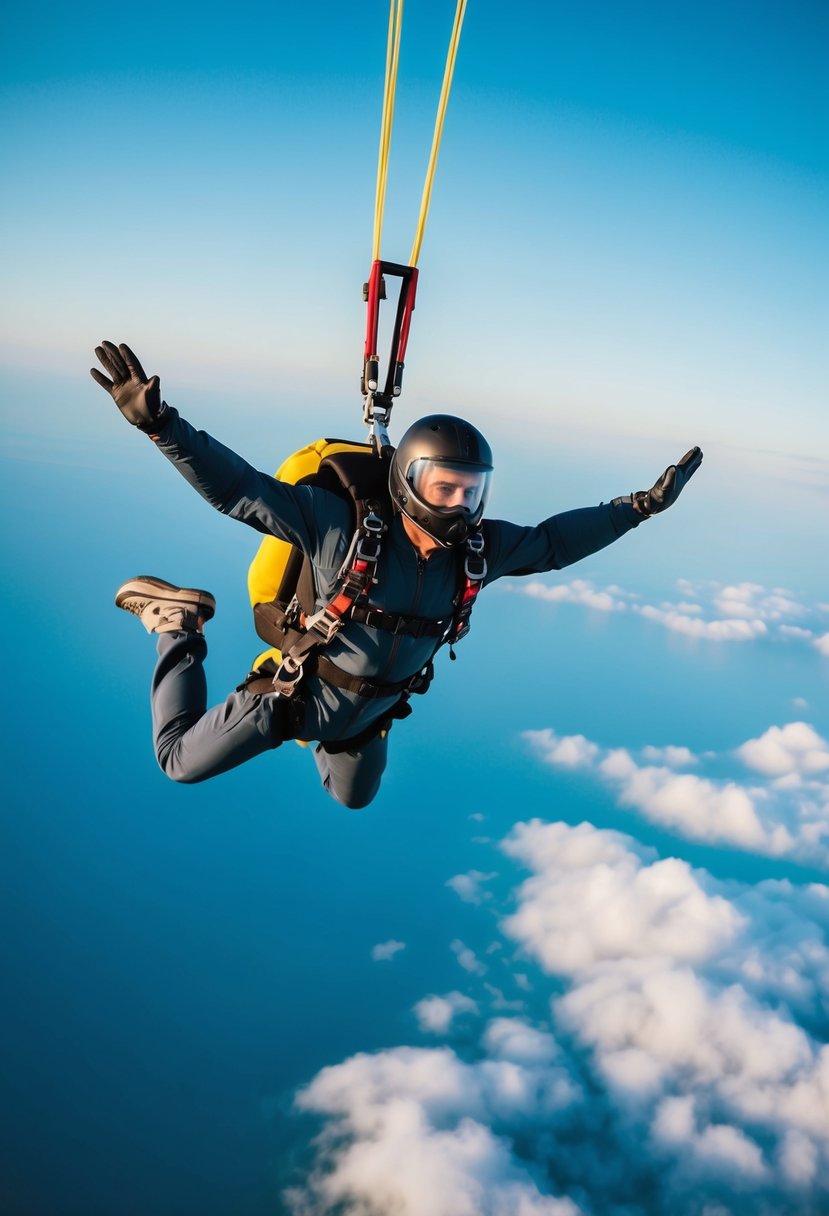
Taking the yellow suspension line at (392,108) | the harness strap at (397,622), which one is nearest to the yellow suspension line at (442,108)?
the yellow suspension line at (392,108)

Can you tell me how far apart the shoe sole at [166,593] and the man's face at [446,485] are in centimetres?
158

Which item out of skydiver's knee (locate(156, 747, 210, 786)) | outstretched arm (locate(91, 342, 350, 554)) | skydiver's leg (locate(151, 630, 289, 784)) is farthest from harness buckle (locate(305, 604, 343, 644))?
skydiver's knee (locate(156, 747, 210, 786))

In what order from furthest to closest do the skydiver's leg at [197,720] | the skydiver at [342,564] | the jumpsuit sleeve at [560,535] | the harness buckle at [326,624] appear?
1. the jumpsuit sleeve at [560,535]
2. the skydiver's leg at [197,720]
3. the harness buckle at [326,624]
4. the skydiver at [342,564]

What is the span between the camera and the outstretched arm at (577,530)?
131 inches

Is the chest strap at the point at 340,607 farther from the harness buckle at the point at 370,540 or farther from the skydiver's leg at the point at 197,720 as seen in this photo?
the skydiver's leg at the point at 197,720

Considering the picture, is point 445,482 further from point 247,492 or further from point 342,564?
point 247,492

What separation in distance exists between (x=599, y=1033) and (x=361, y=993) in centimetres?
2683

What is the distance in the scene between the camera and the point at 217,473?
2.45m

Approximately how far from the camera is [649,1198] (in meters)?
67.7

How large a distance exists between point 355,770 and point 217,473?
1.97 meters

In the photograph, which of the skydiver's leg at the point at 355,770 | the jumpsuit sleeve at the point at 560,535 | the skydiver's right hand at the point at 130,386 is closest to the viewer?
the skydiver's right hand at the point at 130,386

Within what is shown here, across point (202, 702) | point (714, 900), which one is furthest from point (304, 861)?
point (202, 702)

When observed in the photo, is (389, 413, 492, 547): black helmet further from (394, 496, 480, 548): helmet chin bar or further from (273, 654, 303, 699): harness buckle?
(273, 654, 303, 699): harness buckle

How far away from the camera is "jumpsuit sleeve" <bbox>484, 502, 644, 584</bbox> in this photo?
335 cm
